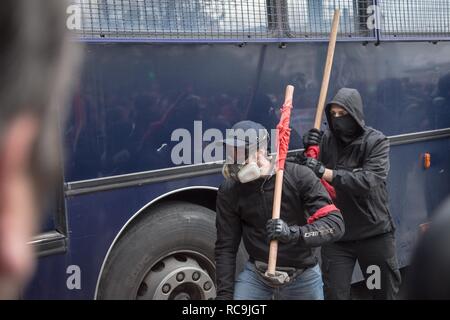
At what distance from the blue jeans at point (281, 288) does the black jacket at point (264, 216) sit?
50 mm

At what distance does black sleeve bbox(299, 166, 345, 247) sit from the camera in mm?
3209

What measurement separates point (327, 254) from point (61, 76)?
3.53 m

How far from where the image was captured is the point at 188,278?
3990 millimetres

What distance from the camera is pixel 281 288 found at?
133 inches

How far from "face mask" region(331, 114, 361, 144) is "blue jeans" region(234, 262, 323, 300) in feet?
3.34

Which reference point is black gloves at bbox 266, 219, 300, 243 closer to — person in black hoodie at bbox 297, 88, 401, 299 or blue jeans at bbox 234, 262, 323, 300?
blue jeans at bbox 234, 262, 323, 300

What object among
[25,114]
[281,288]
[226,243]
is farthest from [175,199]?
[25,114]

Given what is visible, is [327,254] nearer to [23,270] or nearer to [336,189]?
[336,189]

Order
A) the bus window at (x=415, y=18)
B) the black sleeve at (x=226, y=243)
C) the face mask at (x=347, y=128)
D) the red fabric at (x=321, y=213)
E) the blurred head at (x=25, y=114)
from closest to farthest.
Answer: the blurred head at (x=25, y=114) → the red fabric at (x=321, y=213) → the black sleeve at (x=226, y=243) → the face mask at (x=347, y=128) → the bus window at (x=415, y=18)

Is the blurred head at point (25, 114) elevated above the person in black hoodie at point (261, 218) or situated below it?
above

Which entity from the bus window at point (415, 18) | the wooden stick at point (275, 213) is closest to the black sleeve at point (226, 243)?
the wooden stick at point (275, 213)

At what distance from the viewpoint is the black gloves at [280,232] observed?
312cm

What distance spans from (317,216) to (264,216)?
27 cm

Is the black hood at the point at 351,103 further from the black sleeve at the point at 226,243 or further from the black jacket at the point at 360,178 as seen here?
the black sleeve at the point at 226,243
